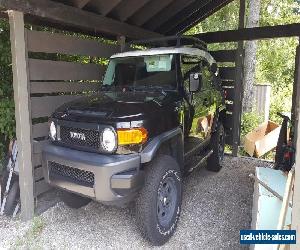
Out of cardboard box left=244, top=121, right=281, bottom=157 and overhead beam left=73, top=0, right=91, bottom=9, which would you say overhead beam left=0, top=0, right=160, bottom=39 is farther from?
cardboard box left=244, top=121, right=281, bottom=157

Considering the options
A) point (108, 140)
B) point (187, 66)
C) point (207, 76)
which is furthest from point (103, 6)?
point (108, 140)

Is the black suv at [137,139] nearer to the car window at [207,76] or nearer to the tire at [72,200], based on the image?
the tire at [72,200]

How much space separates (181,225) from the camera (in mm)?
4105

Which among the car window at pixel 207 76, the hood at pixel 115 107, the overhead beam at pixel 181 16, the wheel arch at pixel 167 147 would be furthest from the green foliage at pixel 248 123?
the hood at pixel 115 107

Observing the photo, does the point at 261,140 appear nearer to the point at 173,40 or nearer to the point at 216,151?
the point at 216,151

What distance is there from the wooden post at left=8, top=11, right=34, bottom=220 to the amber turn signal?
1.53 meters

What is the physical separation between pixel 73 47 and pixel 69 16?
0.64 metres

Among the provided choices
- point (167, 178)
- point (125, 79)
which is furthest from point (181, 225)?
point (125, 79)

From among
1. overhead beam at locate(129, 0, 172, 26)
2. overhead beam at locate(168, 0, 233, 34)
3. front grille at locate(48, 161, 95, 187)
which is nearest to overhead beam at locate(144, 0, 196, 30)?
overhead beam at locate(129, 0, 172, 26)

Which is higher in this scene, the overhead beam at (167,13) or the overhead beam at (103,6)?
the overhead beam at (167,13)

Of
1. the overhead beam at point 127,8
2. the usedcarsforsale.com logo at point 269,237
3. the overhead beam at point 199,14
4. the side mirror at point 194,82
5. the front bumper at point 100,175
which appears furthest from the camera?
the overhead beam at point 199,14

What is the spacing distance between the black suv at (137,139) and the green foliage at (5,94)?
1241 millimetres

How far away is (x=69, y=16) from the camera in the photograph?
447cm

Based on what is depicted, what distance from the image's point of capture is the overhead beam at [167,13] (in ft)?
21.9
